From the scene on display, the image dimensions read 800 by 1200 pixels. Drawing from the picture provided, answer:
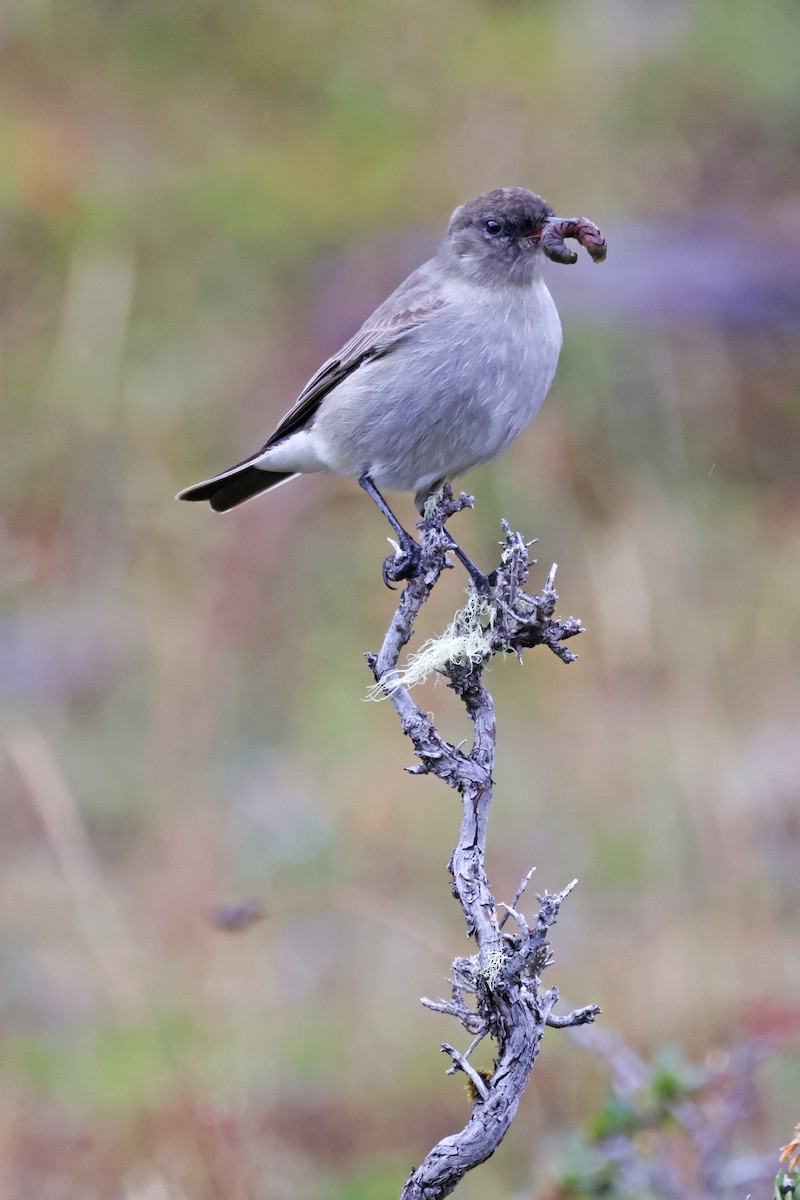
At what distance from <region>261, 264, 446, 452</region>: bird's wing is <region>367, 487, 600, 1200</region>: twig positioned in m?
1.41

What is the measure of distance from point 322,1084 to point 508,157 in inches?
239

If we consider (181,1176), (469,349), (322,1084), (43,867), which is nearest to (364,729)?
(43,867)

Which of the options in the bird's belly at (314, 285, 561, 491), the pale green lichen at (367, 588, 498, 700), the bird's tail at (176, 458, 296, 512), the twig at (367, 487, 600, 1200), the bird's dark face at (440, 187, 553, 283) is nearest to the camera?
the twig at (367, 487, 600, 1200)

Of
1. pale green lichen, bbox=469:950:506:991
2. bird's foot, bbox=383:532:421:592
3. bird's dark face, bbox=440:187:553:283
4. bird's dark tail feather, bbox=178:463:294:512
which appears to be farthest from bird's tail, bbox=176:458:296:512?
pale green lichen, bbox=469:950:506:991

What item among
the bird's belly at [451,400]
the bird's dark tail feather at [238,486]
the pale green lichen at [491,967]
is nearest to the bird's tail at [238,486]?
the bird's dark tail feather at [238,486]

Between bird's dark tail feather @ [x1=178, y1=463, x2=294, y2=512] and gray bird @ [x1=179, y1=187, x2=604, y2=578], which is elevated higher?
bird's dark tail feather @ [x1=178, y1=463, x2=294, y2=512]

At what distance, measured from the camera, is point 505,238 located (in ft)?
11.8

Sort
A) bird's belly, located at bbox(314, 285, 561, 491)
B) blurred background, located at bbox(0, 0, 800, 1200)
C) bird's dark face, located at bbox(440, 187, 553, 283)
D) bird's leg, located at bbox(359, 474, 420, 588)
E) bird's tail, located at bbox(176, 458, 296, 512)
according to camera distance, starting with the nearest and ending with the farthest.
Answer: bird's leg, located at bbox(359, 474, 420, 588) < bird's belly, located at bbox(314, 285, 561, 491) < bird's dark face, located at bbox(440, 187, 553, 283) < bird's tail, located at bbox(176, 458, 296, 512) < blurred background, located at bbox(0, 0, 800, 1200)

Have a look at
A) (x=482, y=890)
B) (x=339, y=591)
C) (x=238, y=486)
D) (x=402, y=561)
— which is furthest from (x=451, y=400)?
(x=339, y=591)

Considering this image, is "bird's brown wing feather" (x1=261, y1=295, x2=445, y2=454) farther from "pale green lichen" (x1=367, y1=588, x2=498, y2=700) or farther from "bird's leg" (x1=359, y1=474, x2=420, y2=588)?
"pale green lichen" (x1=367, y1=588, x2=498, y2=700)

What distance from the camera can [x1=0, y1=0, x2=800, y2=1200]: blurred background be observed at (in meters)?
4.83

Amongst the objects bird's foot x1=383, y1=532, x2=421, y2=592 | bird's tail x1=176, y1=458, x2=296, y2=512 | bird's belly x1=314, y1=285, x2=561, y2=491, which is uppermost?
bird's tail x1=176, y1=458, x2=296, y2=512

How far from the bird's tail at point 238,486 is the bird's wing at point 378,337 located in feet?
0.35

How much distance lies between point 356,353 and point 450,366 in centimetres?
44
